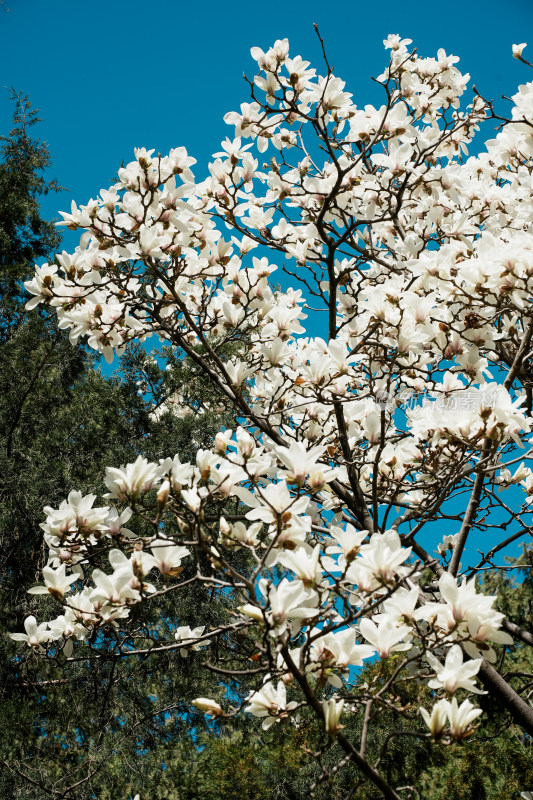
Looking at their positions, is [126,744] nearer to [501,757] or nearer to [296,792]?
[296,792]

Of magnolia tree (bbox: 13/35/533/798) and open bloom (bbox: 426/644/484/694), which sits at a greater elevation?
magnolia tree (bbox: 13/35/533/798)

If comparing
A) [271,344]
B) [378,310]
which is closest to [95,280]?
[271,344]

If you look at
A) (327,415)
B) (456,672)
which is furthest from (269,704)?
(327,415)

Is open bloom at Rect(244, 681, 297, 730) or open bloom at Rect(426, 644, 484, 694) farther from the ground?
open bloom at Rect(244, 681, 297, 730)

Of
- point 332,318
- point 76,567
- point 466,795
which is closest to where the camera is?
point 76,567

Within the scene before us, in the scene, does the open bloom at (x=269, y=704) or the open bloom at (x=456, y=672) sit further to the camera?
the open bloom at (x=269, y=704)

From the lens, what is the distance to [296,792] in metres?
4.69

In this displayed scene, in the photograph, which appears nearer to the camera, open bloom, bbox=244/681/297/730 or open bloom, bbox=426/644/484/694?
open bloom, bbox=426/644/484/694

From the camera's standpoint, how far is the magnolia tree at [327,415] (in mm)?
1397

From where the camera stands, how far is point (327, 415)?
2871mm

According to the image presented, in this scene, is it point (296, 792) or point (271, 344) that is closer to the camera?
point (271, 344)

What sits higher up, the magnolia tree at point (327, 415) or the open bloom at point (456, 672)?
the magnolia tree at point (327, 415)

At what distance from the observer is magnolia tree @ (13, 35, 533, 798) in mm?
1397

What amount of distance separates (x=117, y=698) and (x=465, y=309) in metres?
4.04
